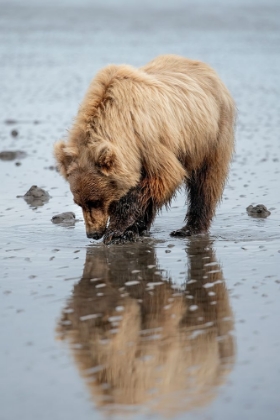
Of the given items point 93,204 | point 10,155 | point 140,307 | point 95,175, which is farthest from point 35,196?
point 140,307

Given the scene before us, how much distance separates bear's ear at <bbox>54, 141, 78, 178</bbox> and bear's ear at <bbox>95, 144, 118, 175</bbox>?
0.29m

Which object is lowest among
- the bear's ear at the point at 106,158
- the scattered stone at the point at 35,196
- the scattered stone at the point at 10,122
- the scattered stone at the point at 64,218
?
the scattered stone at the point at 64,218

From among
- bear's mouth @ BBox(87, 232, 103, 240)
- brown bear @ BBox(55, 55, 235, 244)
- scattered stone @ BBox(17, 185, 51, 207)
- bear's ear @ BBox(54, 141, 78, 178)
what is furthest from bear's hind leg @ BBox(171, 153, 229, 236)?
scattered stone @ BBox(17, 185, 51, 207)

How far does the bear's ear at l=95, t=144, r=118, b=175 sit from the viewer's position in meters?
7.12

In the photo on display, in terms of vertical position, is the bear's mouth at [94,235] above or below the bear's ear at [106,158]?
below

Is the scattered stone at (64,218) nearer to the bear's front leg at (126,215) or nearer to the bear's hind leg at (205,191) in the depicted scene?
the bear's front leg at (126,215)

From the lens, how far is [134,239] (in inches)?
312

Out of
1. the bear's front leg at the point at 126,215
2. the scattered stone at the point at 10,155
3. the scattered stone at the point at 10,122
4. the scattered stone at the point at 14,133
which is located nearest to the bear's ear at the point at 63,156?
the bear's front leg at the point at 126,215

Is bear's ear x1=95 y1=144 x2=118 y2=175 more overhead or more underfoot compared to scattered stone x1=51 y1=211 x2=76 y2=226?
more overhead

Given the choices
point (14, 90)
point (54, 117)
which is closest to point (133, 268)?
point (54, 117)

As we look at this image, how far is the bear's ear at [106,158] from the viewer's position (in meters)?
7.12

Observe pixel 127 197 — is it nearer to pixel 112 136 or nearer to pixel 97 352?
pixel 112 136

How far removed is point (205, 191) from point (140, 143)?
1.31m

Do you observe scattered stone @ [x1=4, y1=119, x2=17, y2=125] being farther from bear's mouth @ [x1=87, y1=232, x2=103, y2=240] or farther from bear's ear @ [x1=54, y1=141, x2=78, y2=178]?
bear's mouth @ [x1=87, y1=232, x2=103, y2=240]
